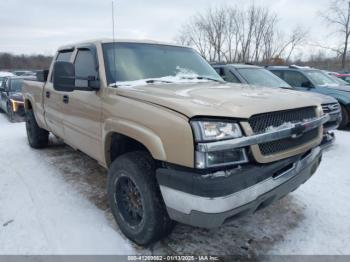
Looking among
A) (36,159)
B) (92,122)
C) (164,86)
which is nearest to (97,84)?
(92,122)

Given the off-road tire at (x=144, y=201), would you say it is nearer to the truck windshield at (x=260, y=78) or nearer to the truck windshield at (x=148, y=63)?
the truck windshield at (x=148, y=63)

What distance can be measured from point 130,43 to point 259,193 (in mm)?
2330

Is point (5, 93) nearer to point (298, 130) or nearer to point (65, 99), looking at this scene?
point (65, 99)

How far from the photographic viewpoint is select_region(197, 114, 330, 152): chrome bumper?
2078mm

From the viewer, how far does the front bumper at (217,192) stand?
2086mm

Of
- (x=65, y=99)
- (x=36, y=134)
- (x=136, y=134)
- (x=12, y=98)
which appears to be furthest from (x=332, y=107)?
(x=12, y=98)

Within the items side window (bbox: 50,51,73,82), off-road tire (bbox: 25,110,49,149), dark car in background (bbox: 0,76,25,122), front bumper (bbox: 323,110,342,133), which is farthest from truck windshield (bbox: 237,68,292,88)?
dark car in background (bbox: 0,76,25,122)

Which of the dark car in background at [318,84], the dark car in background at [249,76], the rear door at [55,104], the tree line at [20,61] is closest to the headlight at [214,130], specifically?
the rear door at [55,104]

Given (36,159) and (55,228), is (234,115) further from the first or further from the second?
(36,159)

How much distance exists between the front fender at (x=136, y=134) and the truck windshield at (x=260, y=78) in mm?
4705

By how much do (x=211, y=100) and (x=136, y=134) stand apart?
26.4 inches

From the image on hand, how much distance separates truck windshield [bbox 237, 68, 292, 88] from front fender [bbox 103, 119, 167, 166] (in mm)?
4705

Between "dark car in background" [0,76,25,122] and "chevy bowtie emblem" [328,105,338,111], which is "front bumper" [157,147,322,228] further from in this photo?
"dark car in background" [0,76,25,122]

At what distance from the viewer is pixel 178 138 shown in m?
2.16
